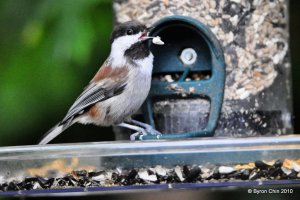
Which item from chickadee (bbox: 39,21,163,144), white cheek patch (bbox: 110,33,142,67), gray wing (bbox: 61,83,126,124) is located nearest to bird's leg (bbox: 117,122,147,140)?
chickadee (bbox: 39,21,163,144)

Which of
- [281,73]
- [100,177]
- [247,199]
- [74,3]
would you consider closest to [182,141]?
[100,177]

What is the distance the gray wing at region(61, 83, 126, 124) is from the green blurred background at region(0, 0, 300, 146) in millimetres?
364

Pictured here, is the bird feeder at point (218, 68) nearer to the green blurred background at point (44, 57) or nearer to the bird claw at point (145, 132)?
the bird claw at point (145, 132)

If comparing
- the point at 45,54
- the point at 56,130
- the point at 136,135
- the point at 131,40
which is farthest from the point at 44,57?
the point at 136,135

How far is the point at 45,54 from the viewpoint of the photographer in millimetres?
4152

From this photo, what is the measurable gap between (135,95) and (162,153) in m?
0.97

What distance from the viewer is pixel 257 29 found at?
146 inches

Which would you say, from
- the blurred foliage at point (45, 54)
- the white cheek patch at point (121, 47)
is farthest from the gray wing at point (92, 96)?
the blurred foliage at point (45, 54)

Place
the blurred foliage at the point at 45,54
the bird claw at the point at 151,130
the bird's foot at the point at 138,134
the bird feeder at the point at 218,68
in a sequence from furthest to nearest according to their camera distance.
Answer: the blurred foliage at the point at 45,54 < the bird feeder at the point at 218,68 < the bird claw at the point at 151,130 < the bird's foot at the point at 138,134

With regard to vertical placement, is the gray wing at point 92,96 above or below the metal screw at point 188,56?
below

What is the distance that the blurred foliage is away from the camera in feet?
13.1

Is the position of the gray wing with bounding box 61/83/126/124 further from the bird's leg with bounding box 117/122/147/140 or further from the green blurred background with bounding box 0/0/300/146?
the green blurred background with bounding box 0/0/300/146

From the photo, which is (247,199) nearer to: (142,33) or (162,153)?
(162,153)

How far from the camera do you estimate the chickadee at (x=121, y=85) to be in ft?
11.9
